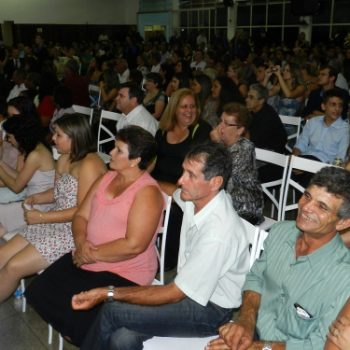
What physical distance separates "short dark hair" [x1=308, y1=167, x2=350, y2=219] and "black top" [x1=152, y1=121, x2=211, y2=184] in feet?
5.64

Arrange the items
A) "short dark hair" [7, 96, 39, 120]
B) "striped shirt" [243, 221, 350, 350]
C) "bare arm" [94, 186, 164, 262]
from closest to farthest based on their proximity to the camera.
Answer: "striped shirt" [243, 221, 350, 350]
"bare arm" [94, 186, 164, 262]
"short dark hair" [7, 96, 39, 120]

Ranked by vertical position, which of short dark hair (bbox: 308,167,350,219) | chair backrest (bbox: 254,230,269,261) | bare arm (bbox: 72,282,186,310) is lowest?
bare arm (bbox: 72,282,186,310)

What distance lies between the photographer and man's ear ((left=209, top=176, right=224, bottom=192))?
178cm

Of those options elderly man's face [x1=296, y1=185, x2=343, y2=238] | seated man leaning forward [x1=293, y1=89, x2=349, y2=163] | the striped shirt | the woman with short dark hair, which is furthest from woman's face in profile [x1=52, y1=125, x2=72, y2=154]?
seated man leaning forward [x1=293, y1=89, x2=349, y2=163]

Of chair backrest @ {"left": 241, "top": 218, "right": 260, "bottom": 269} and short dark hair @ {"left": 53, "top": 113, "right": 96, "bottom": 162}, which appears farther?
short dark hair @ {"left": 53, "top": 113, "right": 96, "bottom": 162}

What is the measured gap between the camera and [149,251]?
7.06 ft

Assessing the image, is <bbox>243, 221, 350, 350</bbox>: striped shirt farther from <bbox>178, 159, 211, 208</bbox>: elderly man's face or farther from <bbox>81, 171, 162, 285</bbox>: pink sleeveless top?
<bbox>81, 171, 162, 285</bbox>: pink sleeveless top

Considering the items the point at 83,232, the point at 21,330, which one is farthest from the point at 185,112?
the point at 21,330

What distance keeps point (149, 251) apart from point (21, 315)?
40.3 inches

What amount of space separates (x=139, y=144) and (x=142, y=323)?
34.2 inches

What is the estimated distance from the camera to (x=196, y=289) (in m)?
1.67

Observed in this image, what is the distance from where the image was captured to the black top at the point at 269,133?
3.92 metres

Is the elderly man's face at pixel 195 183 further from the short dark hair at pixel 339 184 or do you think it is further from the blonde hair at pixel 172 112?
the blonde hair at pixel 172 112

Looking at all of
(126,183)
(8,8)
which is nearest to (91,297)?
(126,183)
